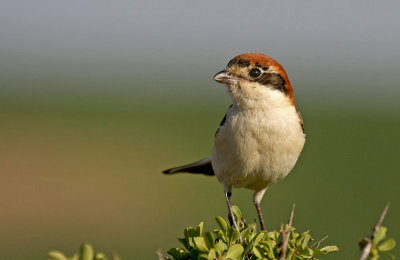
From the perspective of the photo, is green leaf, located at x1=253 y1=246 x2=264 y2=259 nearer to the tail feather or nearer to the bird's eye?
the bird's eye

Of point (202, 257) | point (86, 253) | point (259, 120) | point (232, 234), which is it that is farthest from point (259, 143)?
point (86, 253)

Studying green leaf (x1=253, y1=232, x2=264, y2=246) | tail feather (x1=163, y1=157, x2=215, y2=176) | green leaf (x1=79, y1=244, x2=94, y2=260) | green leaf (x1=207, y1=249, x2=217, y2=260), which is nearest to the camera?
green leaf (x1=79, y1=244, x2=94, y2=260)

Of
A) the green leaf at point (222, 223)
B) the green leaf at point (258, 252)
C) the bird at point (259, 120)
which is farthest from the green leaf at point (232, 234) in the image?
the bird at point (259, 120)

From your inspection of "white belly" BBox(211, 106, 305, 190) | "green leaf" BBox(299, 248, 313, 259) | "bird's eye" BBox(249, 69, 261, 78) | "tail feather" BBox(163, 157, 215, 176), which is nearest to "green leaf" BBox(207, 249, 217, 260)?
"green leaf" BBox(299, 248, 313, 259)

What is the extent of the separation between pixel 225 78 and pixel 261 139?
0.56 meters

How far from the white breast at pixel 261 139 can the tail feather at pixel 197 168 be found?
1.05 metres

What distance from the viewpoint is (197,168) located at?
21.0 feet

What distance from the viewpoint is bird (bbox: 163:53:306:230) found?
4926mm

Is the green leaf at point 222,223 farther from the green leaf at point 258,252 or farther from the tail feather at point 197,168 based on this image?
the tail feather at point 197,168

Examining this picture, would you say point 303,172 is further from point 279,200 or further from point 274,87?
point 274,87

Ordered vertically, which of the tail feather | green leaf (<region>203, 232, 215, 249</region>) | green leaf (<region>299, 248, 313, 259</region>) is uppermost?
the tail feather

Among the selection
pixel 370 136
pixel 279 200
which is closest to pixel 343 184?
pixel 279 200

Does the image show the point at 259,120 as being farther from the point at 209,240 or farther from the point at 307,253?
the point at 209,240

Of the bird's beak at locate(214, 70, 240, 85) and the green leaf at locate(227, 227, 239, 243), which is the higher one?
the bird's beak at locate(214, 70, 240, 85)
